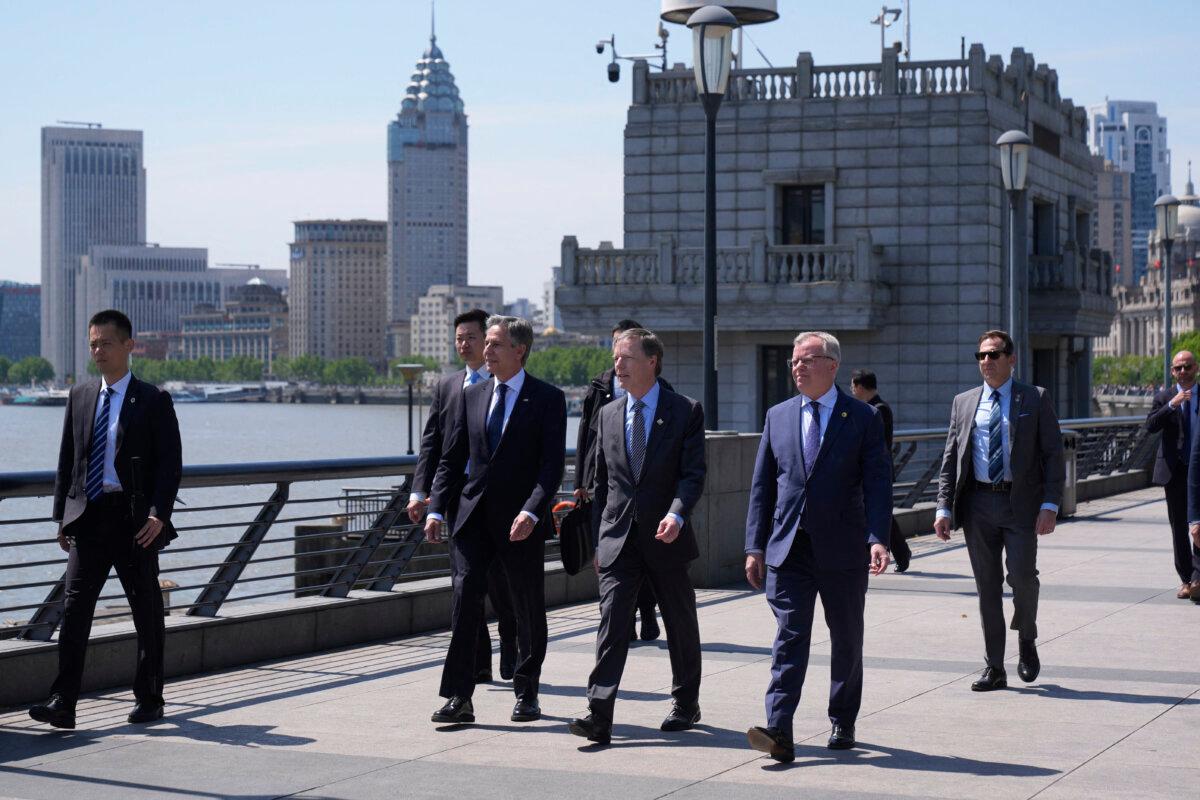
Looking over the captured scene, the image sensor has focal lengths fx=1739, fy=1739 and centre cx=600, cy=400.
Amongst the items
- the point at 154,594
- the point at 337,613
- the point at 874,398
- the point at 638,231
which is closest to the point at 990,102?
the point at 638,231

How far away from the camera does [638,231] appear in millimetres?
40656

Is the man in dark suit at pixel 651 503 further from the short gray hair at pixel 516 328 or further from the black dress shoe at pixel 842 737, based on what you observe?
the black dress shoe at pixel 842 737

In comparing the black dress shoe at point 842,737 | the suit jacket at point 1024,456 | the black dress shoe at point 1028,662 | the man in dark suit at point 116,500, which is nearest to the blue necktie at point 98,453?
the man in dark suit at point 116,500

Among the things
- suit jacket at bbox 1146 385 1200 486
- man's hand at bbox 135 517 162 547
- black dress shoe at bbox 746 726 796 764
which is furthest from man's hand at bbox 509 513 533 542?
suit jacket at bbox 1146 385 1200 486

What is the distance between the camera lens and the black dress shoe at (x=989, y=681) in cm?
955

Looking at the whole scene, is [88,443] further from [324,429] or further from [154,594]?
[324,429]

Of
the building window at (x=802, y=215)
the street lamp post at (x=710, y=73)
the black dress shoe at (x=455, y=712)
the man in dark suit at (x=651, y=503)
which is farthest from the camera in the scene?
the building window at (x=802, y=215)

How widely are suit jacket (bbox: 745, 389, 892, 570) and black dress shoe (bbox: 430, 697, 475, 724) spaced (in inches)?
64.0

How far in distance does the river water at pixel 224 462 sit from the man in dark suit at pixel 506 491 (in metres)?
1.64

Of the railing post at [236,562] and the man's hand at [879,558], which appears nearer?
the man's hand at [879,558]

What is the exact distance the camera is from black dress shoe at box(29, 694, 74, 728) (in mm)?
8281

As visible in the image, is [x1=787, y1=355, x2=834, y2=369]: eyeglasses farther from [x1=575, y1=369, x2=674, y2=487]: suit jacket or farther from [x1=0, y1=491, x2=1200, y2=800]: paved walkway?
[x1=0, y1=491, x2=1200, y2=800]: paved walkway

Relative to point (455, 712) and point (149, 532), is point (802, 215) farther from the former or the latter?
point (149, 532)

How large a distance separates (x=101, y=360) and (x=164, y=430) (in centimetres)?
48
